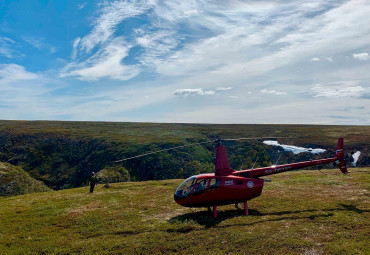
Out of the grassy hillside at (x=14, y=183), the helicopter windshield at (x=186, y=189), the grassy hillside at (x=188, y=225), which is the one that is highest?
the helicopter windshield at (x=186, y=189)

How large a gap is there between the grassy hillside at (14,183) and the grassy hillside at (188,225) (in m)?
16.8

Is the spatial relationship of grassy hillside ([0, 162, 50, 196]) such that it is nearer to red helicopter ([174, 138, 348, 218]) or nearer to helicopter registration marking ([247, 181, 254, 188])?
red helicopter ([174, 138, 348, 218])

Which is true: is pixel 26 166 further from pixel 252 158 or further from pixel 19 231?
pixel 252 158

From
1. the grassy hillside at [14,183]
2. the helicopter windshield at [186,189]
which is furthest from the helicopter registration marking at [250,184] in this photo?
the grassy hillside at [14,183]

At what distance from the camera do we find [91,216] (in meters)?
20.2

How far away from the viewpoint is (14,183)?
4216cm

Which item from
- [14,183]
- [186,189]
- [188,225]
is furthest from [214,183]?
[14,183]

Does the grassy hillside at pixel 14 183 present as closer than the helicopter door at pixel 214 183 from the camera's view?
No

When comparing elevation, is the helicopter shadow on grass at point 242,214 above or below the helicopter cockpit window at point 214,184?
below

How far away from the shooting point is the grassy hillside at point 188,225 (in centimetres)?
1362

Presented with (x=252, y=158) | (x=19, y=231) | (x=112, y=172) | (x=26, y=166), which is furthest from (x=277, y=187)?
(x=26, y=166)

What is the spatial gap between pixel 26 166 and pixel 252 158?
209 ft

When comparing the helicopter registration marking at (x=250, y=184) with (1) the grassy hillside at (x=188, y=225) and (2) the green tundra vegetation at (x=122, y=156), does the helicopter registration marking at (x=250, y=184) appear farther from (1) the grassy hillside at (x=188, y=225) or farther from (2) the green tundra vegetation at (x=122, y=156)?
(2) the green tundra vegetation at (x=122, y=156)

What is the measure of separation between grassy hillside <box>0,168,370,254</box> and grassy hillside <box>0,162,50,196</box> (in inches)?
660
